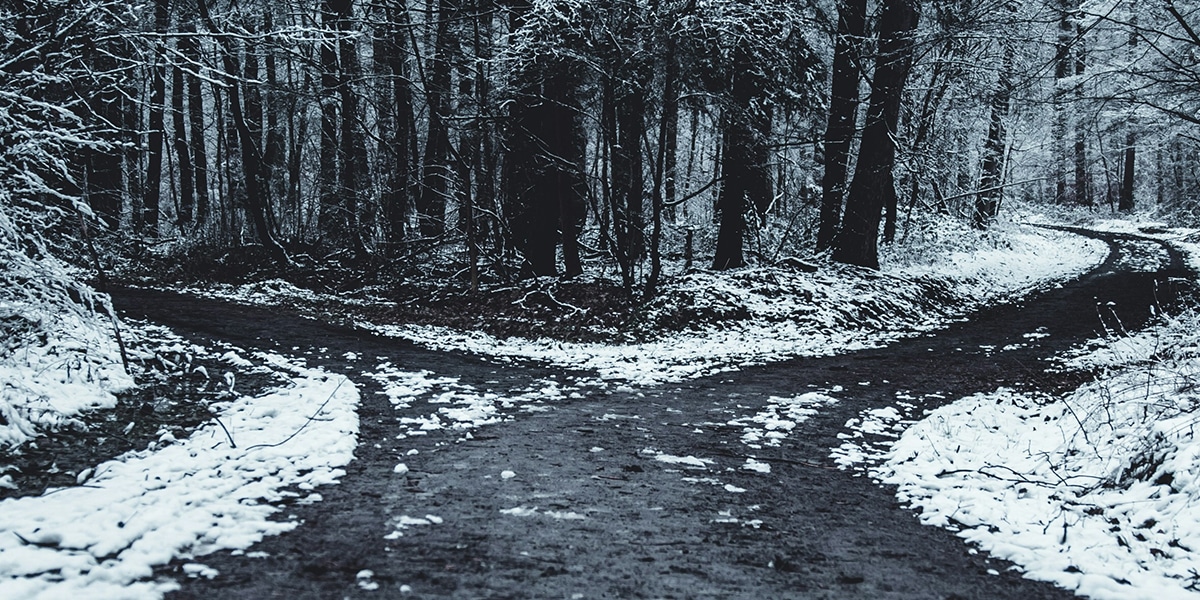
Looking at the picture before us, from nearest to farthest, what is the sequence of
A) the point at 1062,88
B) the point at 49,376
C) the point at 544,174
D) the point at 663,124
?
the point at 49,376 < the point at 1062,88 < the point at 663,124 < the point at 544,174

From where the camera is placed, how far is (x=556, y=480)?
572cm

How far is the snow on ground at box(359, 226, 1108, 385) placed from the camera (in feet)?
38.3

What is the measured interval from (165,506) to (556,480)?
8.73 feet

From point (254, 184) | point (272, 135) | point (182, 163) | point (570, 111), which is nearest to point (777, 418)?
point (570, 111)

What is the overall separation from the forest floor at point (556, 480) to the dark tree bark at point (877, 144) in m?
5.62

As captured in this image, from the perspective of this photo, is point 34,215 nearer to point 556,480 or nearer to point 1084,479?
point 556,480

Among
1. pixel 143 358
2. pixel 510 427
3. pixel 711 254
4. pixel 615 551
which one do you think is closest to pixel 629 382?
pixel 510 427

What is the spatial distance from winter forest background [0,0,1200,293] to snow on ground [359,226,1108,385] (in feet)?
4.26

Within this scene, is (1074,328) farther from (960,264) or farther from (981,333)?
(960,264)

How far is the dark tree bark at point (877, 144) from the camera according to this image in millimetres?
16375

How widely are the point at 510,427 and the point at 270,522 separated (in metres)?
3.06

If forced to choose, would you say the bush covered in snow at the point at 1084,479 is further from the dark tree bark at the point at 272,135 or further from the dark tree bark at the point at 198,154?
the dark tree bark at the point at 198,154

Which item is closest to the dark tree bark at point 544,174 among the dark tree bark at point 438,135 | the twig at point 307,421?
the dark tree bark at point 438,135

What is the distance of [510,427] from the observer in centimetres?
743
